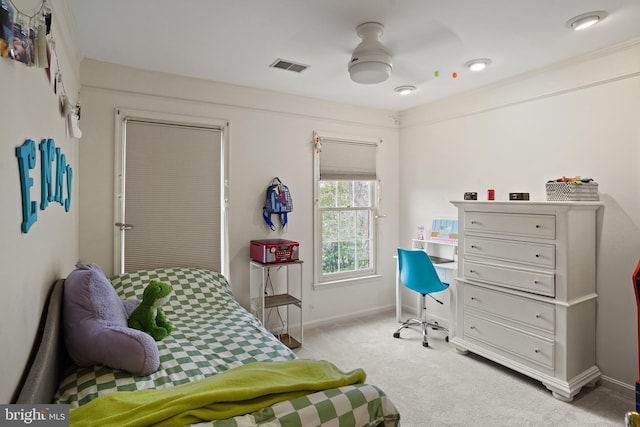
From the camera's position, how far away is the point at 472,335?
3.19 meters

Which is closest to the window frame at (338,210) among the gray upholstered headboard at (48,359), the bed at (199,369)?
the bed at (199,369)

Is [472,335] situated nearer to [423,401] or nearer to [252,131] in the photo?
[423,401]

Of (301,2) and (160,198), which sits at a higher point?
(301,2)

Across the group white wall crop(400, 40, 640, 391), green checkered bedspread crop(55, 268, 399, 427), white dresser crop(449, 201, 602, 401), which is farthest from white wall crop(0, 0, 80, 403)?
white wall crop(400, 40, 640, 391)

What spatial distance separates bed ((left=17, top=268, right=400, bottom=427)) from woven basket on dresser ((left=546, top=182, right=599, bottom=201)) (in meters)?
2.19

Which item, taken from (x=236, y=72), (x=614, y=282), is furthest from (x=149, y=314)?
(x=614, y=282)

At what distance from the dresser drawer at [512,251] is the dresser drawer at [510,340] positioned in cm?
55

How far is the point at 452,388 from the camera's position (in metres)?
2.70

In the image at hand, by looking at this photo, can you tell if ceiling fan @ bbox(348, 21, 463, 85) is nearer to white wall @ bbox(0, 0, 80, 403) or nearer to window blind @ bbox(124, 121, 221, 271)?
window blind @ bbox(124, 121, 221, 271)

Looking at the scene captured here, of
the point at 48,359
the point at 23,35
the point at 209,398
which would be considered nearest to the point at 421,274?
the point at 209,398

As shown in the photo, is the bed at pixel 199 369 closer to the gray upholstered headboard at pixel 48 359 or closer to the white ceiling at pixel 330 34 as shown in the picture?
the gray upholstered headboard at pixel 48 359

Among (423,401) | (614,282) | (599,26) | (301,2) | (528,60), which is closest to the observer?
(301,2)

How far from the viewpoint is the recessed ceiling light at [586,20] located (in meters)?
2.21

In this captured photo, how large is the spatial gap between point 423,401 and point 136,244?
2.60m
